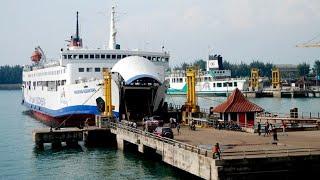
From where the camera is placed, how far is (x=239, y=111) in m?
39.8

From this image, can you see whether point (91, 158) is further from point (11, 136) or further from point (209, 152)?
point (11, 136)

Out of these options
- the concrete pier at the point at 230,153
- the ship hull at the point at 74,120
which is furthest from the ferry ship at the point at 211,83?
the concrete pier at the point at 230,153

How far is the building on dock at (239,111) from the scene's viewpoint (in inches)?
1571

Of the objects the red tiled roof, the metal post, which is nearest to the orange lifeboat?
the metal post

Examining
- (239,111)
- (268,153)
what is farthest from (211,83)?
(268,153)

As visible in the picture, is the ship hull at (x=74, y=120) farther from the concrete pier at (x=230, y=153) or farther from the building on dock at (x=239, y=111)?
the building on dock at (x=239, y=111)

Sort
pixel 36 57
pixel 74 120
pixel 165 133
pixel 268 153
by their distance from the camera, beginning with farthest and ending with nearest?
pixel 36 57
pixel 74 120
pixel 165 133
pixel 268 153

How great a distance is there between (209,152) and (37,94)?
5619cm

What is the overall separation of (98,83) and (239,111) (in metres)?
16.1

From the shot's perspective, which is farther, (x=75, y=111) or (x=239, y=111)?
(x=75, y=111)

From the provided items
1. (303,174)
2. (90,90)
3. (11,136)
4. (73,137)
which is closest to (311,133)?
(303,174)

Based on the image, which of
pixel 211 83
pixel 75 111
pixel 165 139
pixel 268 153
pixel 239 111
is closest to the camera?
pixel 268 153

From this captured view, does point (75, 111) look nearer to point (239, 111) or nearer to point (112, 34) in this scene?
point (112, 34)

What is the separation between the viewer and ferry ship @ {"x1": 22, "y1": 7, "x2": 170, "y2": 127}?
1864 inches
